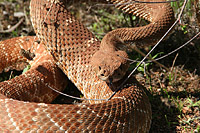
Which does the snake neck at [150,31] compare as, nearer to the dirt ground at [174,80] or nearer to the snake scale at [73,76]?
the snake scale at [73,76]

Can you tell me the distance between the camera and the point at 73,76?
17.8 feet

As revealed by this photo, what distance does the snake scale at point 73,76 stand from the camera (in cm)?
355

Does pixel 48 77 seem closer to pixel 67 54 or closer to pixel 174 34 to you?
pixel 67 54

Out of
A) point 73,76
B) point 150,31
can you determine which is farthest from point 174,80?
point 73,76

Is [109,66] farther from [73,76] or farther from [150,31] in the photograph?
[150,31]

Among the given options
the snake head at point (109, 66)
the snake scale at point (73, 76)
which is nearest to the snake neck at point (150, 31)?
the snake scale at point (73, 76)

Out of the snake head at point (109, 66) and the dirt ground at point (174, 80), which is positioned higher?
the snake head at point (109, 66)

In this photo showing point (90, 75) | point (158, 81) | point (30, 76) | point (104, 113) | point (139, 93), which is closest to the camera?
point (104, 113)

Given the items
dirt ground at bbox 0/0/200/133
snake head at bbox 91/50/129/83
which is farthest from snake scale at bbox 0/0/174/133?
dirt ground at bbox 0/0/200/133

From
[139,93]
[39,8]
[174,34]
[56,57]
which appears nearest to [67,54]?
[56,57]

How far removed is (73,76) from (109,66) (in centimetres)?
148

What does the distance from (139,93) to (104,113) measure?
90 centimetres

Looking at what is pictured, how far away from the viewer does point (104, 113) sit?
364 cm

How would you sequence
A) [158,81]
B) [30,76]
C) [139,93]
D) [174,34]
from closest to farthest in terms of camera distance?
[139,93], [30,76], [158,81], [174,34]
